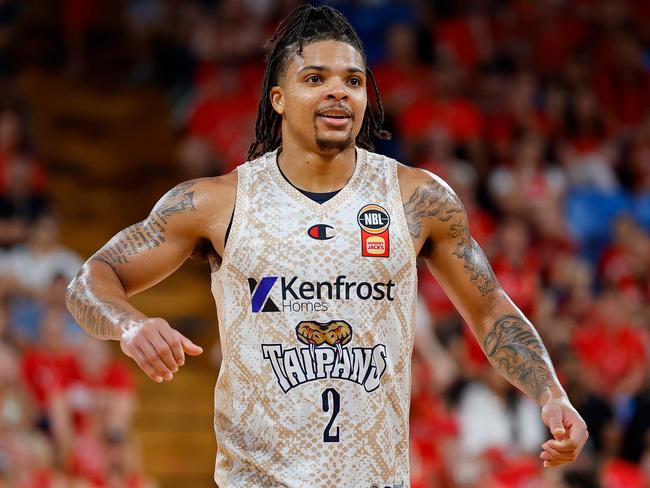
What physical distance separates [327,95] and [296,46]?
27 cm

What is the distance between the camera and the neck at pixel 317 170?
4223 millimetres

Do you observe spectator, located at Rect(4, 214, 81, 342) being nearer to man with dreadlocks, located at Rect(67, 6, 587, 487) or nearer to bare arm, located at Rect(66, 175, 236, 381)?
bare arm, located at Rect(66, 175, 236, 381)

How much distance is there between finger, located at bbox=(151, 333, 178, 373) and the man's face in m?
1.00

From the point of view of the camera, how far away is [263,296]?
4.00 m

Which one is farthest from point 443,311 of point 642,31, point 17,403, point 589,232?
point 642,31

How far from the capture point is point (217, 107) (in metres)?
12.2

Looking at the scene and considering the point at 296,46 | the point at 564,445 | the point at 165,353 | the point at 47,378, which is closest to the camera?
the point at 165,353

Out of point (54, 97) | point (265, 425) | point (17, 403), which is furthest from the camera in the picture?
point (54, 97)

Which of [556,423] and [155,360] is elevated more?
[155,360]

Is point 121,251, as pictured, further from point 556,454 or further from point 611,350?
point 611,350

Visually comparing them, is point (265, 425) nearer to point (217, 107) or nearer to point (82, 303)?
point (82, 303)

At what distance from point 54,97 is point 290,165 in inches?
372

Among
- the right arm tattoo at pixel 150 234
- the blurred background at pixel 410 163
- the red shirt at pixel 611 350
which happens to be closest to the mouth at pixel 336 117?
the right arm tattoo at pixel 150 234

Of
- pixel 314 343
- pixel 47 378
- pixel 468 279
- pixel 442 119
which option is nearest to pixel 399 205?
pixel 468 279
